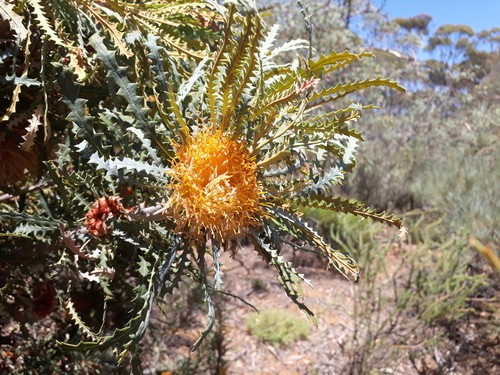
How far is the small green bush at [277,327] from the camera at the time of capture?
4866mm

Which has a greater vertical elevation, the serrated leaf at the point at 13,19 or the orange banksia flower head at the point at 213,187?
the serrated leaf at the point at 13,19

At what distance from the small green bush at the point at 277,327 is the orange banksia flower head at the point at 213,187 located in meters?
4.23

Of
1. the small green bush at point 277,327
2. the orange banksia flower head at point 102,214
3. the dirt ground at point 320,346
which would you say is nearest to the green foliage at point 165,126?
the orange banksia flower head at point 102,214

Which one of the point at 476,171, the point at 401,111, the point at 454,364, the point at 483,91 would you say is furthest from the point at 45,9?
the point at 483,91

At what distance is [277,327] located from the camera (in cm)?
495

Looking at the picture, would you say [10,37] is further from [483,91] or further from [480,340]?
[483,91]

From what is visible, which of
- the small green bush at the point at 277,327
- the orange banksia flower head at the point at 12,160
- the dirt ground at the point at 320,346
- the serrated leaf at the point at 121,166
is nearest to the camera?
the serrated leaf at the point at 121,166

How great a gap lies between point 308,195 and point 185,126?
253 millimetres

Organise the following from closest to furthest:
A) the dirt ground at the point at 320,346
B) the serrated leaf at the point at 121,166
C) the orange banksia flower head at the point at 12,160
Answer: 1. the serrated leaf at the point at 121,166
2. the orange banksia flower head at the point at 12,160
3. the dirt ground at the point at 320,346

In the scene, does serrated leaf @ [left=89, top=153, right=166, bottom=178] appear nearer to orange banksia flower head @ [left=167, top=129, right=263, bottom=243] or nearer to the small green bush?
orange banksia flower head @ [left=167, top=129, right=263, bottom=243]

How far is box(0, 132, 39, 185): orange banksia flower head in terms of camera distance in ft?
3.03

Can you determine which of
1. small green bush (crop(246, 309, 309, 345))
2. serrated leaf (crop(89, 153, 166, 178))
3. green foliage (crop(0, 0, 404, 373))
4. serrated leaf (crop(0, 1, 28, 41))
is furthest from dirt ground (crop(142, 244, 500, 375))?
serrated leaf (crop(0, 1, 28, 41))

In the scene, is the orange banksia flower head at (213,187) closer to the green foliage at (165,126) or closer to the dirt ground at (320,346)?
the green foliage at (165,126)

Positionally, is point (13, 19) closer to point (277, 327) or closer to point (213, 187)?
point (213, 187)
